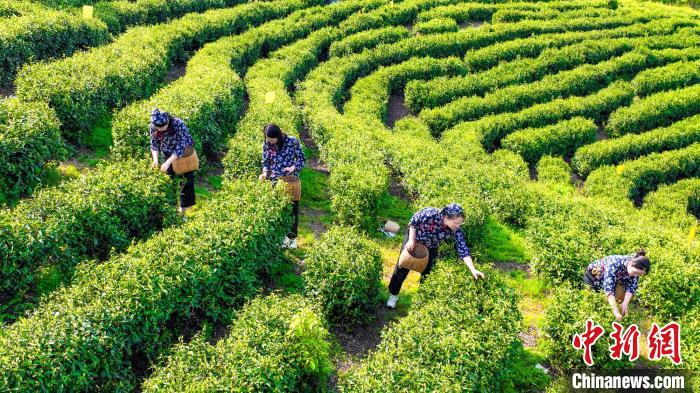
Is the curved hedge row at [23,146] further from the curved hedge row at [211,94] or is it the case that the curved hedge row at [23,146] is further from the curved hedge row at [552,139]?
the curved hedge row at [552,139]

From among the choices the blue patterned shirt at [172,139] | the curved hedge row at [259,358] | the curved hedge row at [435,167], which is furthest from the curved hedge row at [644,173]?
the curved hedge row at [259,358]

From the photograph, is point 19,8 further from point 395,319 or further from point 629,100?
point 629,100

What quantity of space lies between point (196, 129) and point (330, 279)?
7.59m

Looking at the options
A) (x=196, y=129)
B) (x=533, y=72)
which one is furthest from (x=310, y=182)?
(x=533, y=72)

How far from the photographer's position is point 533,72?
29.8m

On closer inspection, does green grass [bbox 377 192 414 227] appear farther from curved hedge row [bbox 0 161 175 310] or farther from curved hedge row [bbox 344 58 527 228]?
curved hedge row [bbox 0 161 175 310]

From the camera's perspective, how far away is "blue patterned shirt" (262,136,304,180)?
1203cm

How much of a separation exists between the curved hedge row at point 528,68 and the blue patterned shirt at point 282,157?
15176 millimetres

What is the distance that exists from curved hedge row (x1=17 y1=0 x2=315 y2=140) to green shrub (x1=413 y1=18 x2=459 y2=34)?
1137 cm

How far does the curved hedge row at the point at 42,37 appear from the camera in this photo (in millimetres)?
18094

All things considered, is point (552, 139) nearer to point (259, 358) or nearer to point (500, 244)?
point (500, 244)

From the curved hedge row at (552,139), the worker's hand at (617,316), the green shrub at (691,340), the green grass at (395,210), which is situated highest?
the worker's hand at (617,316)

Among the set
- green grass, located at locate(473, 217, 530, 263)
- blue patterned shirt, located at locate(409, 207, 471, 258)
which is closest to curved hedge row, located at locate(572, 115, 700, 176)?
green grass, located at locate(473, 217, 530, 263)
